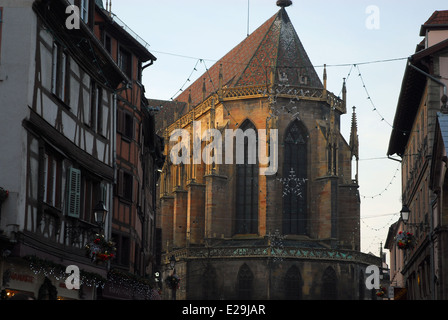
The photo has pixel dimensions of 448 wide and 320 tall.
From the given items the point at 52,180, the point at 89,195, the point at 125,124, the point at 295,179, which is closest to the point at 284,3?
the point at 295,179

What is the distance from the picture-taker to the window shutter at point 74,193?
2016 centimetres

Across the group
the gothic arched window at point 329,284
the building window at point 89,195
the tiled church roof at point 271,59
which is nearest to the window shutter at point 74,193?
the building window at point 89,195

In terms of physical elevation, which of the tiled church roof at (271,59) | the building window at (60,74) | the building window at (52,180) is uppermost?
the tiled church roof at (271,59)

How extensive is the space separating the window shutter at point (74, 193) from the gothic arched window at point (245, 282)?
3580cm

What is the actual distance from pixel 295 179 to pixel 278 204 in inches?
85.3

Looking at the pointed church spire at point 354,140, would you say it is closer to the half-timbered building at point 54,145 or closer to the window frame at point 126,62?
the window frame at point 126,62

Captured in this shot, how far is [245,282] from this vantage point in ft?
183

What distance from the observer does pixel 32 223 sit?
17531 mm

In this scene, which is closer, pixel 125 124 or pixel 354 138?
pixel 125 124

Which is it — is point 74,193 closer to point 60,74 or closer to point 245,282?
point 60,74

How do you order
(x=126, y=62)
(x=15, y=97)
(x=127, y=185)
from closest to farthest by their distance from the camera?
(x=15, y=97) < (x=127, y=185) < (x=126, y=62)

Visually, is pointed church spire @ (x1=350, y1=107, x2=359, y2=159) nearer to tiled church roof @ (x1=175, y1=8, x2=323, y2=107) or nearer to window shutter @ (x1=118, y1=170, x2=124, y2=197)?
tiled church roof @ (x1=175, y1=8, x2=323, y2=107)

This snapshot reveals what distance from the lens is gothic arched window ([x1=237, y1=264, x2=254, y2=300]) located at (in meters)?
55.7
